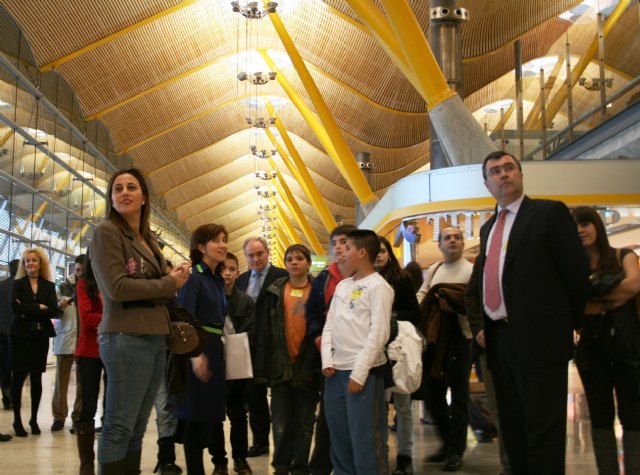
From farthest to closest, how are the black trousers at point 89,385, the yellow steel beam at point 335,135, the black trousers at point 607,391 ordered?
the yellow steel beam at point 335,135, the black trousers at point 89,385, the black trousers at point 607,391

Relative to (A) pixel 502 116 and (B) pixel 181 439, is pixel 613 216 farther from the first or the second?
(B) pixel 181 439

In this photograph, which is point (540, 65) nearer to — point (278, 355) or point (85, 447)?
point (278, 355)

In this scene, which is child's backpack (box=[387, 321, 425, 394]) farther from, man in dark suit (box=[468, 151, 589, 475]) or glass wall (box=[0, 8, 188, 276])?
glass wall (box=[0, 8, 188, 276])

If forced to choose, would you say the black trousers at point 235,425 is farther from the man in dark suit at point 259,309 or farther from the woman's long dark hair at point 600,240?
the woman's long dark hair at point 600,240

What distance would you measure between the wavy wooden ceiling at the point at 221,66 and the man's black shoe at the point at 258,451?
12832 mm

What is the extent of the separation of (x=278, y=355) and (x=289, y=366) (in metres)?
0.12

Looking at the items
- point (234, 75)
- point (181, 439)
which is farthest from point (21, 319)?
point (234, 75)

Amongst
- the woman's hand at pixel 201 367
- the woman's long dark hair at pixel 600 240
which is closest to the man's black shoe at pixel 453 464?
the woman's long dark hair at pixel 600 240

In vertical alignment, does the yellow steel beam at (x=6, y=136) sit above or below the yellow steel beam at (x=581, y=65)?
below

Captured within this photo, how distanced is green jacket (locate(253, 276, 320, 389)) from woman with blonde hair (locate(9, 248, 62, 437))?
9.94 feet

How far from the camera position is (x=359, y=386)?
14.3 ft

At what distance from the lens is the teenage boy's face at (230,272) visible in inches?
268

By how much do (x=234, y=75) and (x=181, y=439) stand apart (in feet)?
87.7

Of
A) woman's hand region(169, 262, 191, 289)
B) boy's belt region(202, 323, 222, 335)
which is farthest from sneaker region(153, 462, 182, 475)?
woman's hand region(169, 262, 191, 289)
